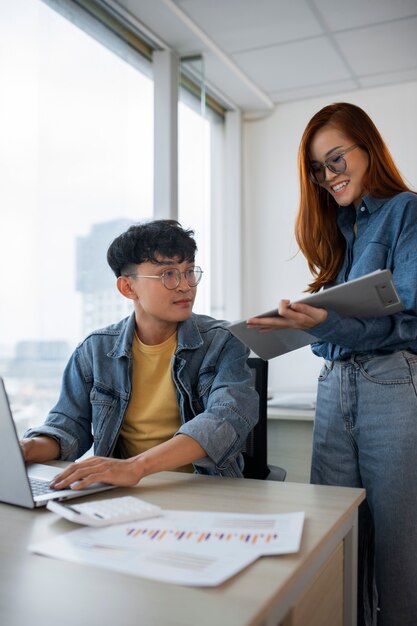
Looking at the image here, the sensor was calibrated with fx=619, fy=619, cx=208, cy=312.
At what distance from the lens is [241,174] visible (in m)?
4.36

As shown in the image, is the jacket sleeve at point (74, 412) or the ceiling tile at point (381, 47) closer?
the jacket sleeve at point (74, 412)

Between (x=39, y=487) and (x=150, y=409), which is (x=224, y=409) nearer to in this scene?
(x=150, y=409)

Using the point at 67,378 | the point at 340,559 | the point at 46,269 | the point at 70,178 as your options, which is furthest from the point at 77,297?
the point at 340,559

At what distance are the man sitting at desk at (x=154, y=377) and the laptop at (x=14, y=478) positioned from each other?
26 cm

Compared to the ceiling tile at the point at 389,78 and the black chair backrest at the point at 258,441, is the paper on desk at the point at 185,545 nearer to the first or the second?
the black chair backrest at the point at 258,441

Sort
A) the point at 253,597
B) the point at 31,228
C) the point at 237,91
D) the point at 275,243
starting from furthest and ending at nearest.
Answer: the point at 275,243 < the point at 237,91 < the point at 31,228 < the point at 253,597

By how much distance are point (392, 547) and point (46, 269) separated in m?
1.71

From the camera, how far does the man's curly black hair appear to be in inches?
63.3

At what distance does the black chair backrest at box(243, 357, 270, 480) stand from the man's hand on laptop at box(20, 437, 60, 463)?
617 mm

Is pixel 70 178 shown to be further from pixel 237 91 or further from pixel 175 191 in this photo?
pixel 237 91

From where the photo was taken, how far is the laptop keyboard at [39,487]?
3.67 ft

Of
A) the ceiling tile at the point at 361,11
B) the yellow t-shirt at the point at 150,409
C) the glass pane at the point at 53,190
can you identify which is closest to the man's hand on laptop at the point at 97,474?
the yellow t-shirt at the point at 150,409

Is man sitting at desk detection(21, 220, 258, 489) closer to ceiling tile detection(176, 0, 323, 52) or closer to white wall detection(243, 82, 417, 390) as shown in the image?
ceiling tile detection(176, 0, 323, 52)

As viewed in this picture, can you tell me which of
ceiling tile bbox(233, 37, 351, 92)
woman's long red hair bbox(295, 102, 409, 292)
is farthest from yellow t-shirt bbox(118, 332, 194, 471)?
ceiling tile bbox(233, 37, 351, 92)
